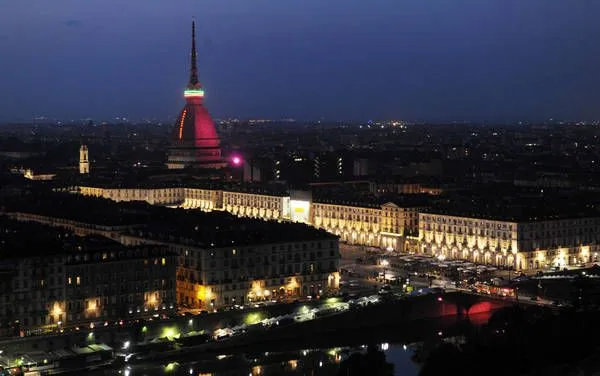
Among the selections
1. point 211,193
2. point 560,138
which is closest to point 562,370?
point 211,193

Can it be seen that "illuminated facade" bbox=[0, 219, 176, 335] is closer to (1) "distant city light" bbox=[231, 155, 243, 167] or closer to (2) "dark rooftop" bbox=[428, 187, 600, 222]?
(2) "dark rooftop" bbox=[428, 187, 600, 222]

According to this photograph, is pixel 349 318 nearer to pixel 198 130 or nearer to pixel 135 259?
pixel 135 259

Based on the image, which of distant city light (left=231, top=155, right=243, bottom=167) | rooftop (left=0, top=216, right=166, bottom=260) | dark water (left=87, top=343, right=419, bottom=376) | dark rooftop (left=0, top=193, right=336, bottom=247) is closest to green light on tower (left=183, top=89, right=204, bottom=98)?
distant city light (left=231, top=155, right=243, bottom=167)

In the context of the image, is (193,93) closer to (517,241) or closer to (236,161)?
(236,161)

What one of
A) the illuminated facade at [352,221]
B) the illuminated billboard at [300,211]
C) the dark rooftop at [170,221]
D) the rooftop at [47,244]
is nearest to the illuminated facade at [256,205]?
the illuminated billboard at [300,211]

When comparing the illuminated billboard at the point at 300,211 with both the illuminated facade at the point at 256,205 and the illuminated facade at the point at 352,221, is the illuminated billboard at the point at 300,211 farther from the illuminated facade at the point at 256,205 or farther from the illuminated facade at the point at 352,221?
the illuminated facade at the point at 352,221

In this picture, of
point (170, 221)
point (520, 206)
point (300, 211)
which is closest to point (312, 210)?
point (300, 211)
